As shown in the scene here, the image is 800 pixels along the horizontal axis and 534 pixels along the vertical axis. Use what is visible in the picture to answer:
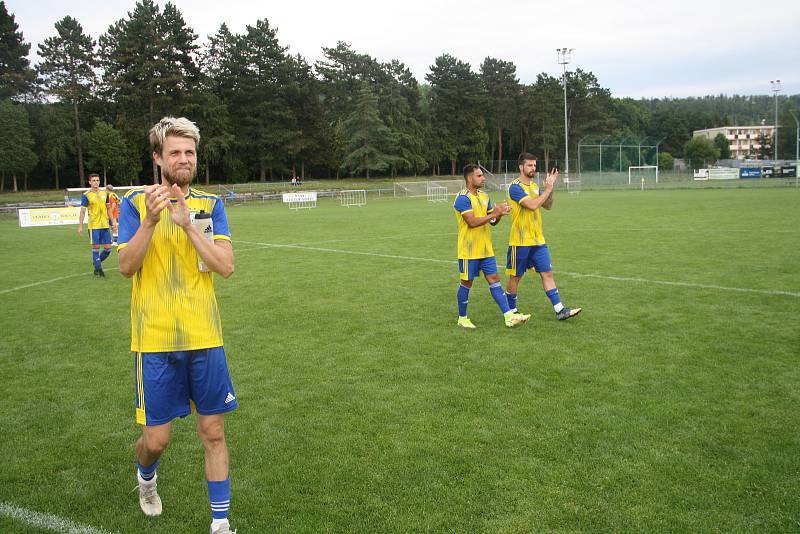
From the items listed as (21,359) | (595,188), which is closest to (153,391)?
(21,359)

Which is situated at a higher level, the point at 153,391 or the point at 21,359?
the point at 153,391

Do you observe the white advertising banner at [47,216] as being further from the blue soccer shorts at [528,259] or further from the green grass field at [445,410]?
the blue soccer shorts at [528,259]

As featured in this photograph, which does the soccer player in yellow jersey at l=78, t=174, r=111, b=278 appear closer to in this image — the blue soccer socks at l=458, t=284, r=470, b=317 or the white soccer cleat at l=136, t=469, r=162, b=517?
the blue soccer socks at l=458, t=284, r=470, b=317

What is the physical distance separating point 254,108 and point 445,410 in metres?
66.3

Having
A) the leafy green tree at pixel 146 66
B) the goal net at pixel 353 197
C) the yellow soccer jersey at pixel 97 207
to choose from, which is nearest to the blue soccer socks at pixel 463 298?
the yellow soccer jersey at pixel 97 207

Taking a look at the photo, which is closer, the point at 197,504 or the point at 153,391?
the point at 153,391

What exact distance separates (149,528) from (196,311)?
4.51ft

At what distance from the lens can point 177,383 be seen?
3453 mm

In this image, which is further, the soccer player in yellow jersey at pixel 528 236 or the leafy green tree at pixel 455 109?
the leafy green tree at pixel 455 109

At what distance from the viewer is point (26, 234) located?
2627cm

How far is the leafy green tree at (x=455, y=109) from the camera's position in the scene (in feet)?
269

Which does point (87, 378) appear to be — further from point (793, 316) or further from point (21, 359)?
point (793, 316)

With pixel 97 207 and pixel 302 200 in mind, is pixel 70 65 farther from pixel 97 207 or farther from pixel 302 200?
pixel 97 207

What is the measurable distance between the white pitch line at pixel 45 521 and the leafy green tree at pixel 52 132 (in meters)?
61.5
